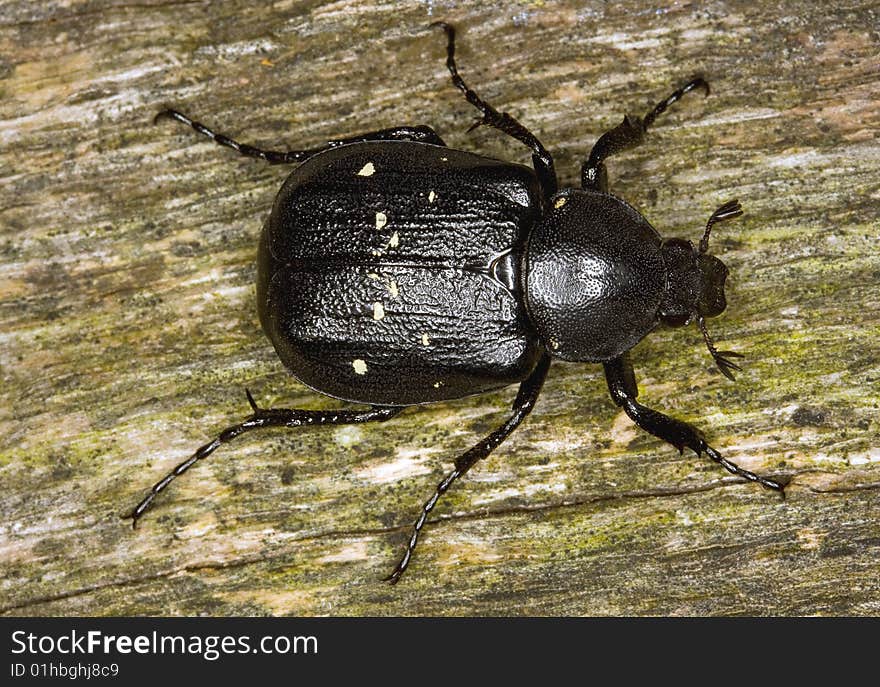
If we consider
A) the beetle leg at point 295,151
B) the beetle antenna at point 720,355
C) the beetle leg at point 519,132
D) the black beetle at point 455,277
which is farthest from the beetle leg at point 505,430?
the beetle leg at point 295,151

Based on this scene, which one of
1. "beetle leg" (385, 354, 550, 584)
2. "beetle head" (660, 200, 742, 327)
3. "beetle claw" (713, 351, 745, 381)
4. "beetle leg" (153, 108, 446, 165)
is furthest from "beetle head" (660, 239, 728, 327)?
"beetle leg" (153, 108, 446, 165)

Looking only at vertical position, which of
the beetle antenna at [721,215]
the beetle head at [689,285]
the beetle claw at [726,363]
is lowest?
the beetle claw at [726,363]

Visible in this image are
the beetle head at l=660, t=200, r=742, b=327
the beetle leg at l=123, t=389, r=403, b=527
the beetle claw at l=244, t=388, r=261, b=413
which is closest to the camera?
the beetle head at l=660, t=200, r=742, b=327

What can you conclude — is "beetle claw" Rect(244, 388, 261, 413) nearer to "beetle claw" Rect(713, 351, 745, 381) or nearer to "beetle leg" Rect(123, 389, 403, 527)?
"beetle leg" Rect(123, 389, 403, 527)

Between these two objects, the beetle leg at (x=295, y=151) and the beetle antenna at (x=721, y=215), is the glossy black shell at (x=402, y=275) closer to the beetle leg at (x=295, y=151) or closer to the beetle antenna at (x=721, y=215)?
the beetle leg at (x=295, y=151)

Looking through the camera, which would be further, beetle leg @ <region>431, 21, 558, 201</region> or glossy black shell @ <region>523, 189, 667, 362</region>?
beetle leg @ <region>431, 21, 558, 201</region>
